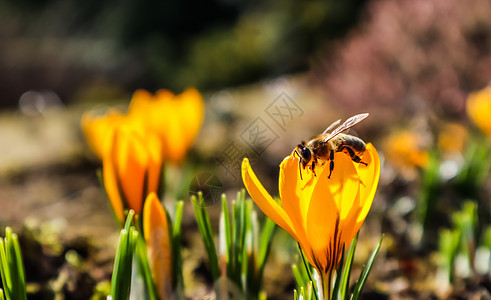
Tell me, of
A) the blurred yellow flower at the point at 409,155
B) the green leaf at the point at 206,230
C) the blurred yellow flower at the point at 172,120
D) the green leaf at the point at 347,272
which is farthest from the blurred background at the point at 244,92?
the green leaf at the point at 347,272

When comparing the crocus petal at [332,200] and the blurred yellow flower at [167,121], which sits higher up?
the blurred yellow flower at [167,121]

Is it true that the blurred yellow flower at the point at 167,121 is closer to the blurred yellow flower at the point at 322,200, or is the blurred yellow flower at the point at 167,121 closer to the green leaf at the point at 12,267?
the green leaf at the point at 12,267

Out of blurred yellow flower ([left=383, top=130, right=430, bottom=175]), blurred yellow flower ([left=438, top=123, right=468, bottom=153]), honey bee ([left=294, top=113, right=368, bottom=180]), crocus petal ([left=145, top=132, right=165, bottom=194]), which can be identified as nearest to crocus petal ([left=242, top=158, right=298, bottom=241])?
honey bee ([left=294, top=113, right=368, bottom=180])

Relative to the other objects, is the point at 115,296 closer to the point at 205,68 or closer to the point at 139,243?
the point at 139,243

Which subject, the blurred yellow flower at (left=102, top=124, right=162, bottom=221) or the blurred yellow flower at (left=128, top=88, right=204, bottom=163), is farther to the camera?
the blurred yellow flower at (left=128, top=88, right=204, bottom=163)

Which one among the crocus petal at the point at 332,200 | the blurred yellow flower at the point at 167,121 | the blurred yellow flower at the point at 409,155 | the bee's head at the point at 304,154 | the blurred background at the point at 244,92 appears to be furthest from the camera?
the blurred yellow flower at the point at 409,155

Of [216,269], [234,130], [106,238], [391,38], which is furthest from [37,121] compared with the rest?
[216,269]

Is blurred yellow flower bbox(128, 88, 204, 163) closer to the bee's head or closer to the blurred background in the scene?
the blurred background
